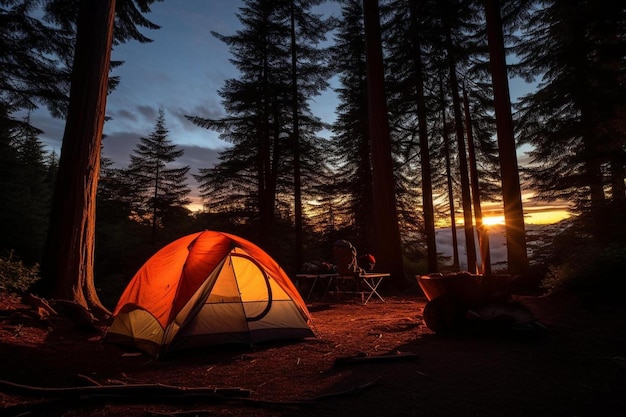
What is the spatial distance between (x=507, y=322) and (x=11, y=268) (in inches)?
332

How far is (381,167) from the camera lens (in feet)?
39.5

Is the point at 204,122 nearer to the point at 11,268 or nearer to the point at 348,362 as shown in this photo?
the point at 11,268

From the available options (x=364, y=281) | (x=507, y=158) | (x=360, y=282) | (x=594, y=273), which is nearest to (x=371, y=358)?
(x=594, y=273)

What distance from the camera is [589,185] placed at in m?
13.4

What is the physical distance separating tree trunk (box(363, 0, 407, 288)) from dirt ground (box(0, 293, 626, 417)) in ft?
18.1

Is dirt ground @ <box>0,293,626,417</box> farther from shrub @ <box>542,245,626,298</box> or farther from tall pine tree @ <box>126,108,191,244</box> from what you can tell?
tall pine tree @ <box>126,108,191,244</box>

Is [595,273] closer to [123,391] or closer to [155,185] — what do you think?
[123,391]

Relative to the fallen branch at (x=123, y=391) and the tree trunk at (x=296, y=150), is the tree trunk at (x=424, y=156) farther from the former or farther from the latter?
the fallen branch at (x=123, y=391)

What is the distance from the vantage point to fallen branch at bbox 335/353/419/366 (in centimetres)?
455

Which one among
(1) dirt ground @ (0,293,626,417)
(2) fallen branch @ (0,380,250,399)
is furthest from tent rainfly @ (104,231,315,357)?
(2) fallen branch @ (0,380,250,399)

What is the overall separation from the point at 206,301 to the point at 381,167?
7976 mm

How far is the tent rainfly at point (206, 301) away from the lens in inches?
214

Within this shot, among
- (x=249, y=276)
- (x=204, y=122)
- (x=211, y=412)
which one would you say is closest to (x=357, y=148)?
(x=204, y=122)

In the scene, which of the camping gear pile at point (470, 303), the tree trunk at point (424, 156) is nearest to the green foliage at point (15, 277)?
the camping gear pile at point (470, 303)
